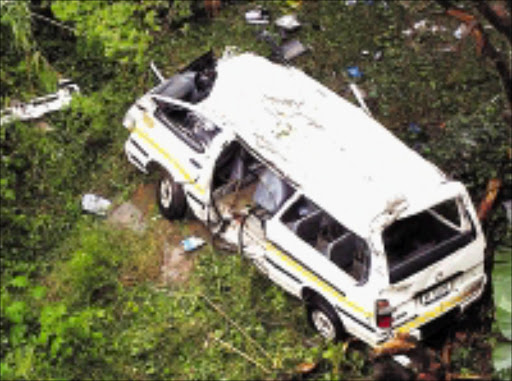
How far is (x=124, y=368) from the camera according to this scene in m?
8.05

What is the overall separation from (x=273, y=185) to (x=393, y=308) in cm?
186

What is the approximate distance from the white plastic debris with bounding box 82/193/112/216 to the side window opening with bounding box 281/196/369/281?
2686 millimetres

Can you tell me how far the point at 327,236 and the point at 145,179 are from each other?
9.91 ft

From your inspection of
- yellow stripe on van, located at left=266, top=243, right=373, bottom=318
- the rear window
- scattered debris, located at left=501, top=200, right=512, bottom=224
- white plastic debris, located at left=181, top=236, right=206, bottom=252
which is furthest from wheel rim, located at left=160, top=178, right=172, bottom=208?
scattered debris, located at left=501, top=200, right=512, bottom=224

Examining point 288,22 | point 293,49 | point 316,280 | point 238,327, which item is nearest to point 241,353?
point 238,327

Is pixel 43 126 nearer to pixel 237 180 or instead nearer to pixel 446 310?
pixel 237 180

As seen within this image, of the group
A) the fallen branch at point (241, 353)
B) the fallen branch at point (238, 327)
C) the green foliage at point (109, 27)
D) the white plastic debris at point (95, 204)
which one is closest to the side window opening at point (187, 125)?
the white plastic debris at point (95, 204)

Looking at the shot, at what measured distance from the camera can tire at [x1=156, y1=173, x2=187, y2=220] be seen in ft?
29.8

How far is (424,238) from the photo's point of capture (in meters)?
7.63

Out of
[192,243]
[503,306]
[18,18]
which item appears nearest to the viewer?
[503,306]

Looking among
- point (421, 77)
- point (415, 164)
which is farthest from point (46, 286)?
point (421, 77)

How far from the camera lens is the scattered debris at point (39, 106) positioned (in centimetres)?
1062

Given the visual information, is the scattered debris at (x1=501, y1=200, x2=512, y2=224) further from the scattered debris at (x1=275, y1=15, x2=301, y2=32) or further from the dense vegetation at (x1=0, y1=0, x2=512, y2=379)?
the scattered debris at (x1=275, y1=15, x2=301, y2=32)

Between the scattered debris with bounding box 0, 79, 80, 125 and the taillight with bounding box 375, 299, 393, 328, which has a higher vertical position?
the taillight with bounding box 375, 299, 393, 328
